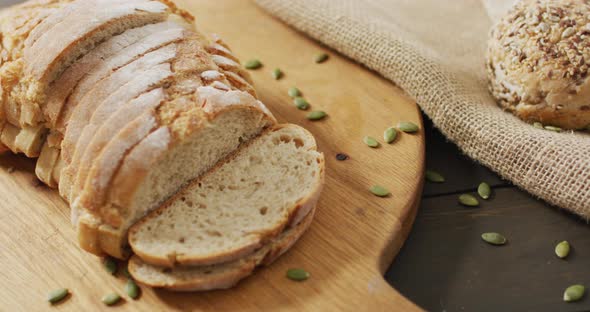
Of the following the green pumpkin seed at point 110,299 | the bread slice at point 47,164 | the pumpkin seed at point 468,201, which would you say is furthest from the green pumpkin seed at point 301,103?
the green pumpkin seed at point 110,299

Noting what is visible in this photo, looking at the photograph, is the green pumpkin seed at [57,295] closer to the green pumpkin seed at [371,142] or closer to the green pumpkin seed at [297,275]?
the green pumpkin seed at [297,275]

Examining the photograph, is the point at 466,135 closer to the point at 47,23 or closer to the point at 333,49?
the point at 333,49

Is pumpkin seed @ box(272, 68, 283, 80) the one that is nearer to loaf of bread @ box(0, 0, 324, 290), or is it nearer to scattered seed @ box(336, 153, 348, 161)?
loaf of bread @ box(0, 0, 324, 290)

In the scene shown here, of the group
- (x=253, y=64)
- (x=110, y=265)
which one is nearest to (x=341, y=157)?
(x=253, y=64)

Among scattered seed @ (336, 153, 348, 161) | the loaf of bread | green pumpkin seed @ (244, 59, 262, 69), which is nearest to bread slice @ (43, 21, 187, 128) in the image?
the loaf of bread

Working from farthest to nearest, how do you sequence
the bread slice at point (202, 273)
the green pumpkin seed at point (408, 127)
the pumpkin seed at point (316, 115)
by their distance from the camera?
the pumpkin seed at point (316, 115)
the green pumpkin seed at point (408, 127)
the bread slice at point (202, 273)

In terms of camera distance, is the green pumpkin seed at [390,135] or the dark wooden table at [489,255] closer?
the dark wooden table at [489,255]
